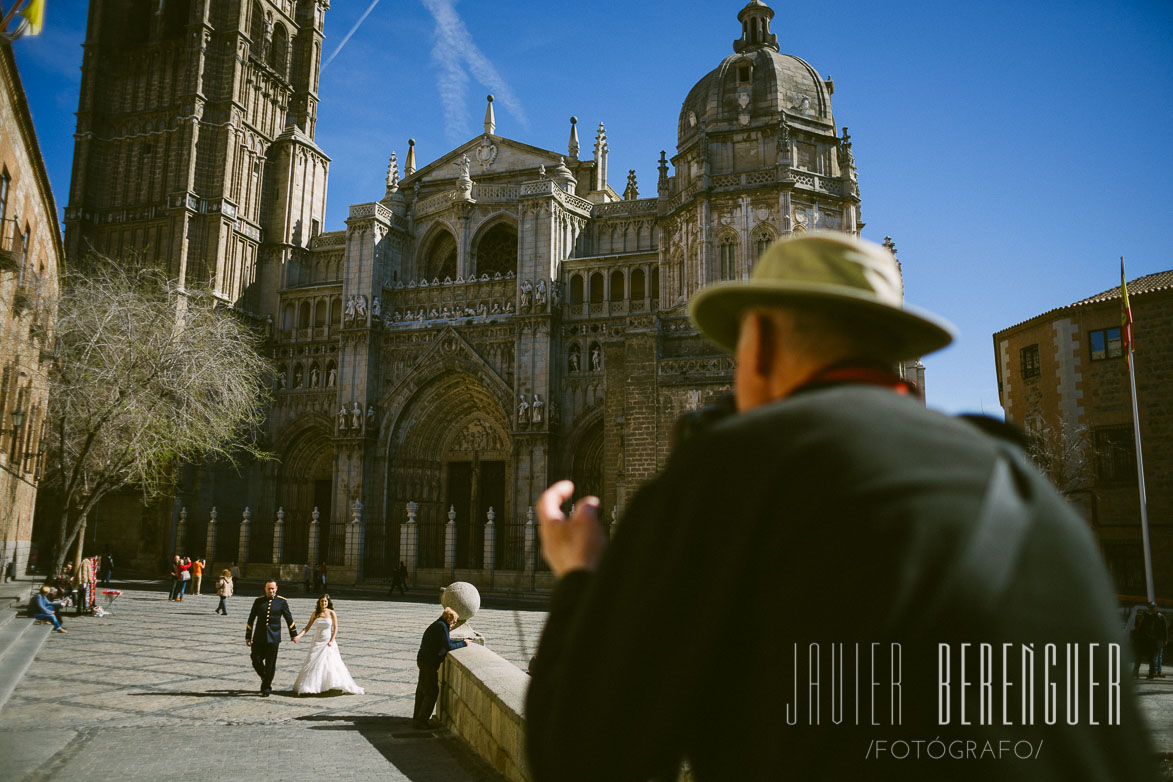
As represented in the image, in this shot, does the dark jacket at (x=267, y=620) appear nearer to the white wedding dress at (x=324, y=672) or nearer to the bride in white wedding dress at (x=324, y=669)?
the bride in white wedding dress at (x=324, y=669)

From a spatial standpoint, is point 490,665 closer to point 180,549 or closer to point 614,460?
point 614,460

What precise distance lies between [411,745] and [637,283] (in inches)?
936

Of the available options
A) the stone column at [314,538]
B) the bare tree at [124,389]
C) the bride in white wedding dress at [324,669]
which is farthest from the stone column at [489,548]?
the bride in white wedding dress at [324,669]

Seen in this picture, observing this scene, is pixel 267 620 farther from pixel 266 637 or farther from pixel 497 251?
pixel 497 251

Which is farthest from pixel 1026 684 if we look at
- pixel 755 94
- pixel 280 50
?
pixel 280 50

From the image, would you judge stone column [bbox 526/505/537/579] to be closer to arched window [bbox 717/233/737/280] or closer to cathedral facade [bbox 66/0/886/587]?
cathedral facade [bbox 66/0/886/587]

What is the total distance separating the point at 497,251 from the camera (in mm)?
33125

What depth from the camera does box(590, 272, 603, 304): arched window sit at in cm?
2969

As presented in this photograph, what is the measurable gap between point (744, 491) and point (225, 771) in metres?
6.62

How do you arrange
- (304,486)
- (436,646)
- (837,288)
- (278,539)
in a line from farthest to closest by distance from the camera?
(304,486), (278,539), (436,646), (837,288)

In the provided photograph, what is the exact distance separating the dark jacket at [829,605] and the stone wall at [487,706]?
3.80 m

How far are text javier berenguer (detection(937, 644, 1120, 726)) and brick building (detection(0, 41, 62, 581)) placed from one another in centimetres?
1482

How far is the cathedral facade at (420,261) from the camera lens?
26.3m

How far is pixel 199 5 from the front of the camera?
35.0m
